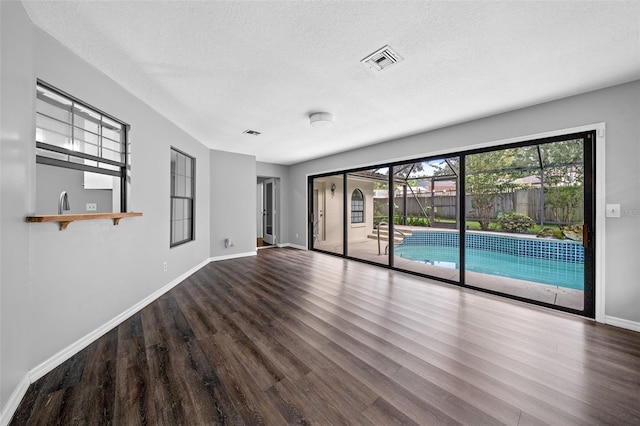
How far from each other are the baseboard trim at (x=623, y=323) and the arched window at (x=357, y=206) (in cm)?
511

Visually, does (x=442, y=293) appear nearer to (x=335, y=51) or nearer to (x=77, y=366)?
(x=335, y=51)

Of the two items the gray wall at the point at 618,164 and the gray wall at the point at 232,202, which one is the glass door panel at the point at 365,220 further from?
the gray wall at the point at 618,164

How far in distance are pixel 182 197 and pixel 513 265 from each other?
19.6 ft

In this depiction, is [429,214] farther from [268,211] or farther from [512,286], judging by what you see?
[268,211]

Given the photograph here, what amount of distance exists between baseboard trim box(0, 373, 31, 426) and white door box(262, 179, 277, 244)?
5.81 meters

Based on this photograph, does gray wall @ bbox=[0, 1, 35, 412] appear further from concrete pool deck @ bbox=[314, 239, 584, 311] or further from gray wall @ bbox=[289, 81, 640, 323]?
gray wall @ bbox=[289, 81, 640, 323]

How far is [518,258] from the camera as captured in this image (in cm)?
412

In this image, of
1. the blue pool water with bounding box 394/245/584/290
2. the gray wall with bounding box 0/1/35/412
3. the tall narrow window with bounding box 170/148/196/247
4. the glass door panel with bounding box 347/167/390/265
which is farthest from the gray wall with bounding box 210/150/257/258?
the blue pool water with bounding box 394/245/584/290

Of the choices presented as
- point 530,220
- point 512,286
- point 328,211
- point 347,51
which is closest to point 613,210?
point 530,220

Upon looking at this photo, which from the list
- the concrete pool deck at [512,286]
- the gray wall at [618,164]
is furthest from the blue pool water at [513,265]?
the gray wall at [618,164]

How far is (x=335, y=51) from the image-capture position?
1.95 m

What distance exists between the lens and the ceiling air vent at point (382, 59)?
196 centimetres

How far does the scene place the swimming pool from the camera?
11.0 feet

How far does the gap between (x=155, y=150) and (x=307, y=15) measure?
2.69 m
